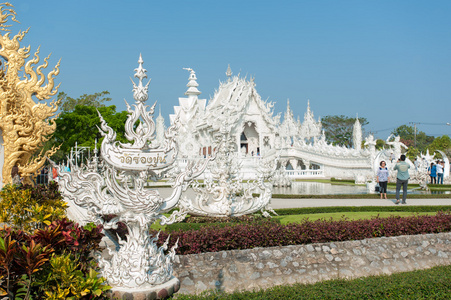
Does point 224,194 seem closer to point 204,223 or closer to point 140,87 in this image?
point 204,223

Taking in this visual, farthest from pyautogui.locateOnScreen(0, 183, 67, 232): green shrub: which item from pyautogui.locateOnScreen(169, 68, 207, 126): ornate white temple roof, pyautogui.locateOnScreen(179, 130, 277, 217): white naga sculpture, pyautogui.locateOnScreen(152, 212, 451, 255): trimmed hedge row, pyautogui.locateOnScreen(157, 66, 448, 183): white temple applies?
pyautogui.locateOnScreen(169, 68, 207, 126): ornate white temple roof

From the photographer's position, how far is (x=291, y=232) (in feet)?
31.0

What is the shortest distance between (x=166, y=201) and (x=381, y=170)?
14.0m

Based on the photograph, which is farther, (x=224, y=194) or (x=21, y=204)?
(x=224, y=194)

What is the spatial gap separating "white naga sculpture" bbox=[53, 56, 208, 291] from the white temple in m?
27.7

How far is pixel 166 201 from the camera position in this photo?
5.25m

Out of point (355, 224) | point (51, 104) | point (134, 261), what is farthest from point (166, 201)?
point (51, 104)

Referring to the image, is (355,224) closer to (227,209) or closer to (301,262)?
(301,262)

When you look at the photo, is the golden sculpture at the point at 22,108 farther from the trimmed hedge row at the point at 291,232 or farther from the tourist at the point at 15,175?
the trimmed hedge row at the point at 291,232

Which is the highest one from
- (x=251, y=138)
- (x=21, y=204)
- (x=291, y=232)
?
(x=251, y=138)

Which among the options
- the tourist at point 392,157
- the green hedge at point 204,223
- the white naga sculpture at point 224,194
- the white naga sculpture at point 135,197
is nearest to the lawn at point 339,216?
the white naga sculpture at point 224,194

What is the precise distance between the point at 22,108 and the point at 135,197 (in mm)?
9710

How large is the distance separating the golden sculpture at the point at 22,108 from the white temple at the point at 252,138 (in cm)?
1986

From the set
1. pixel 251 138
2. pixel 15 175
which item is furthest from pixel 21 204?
pixel 251 138
